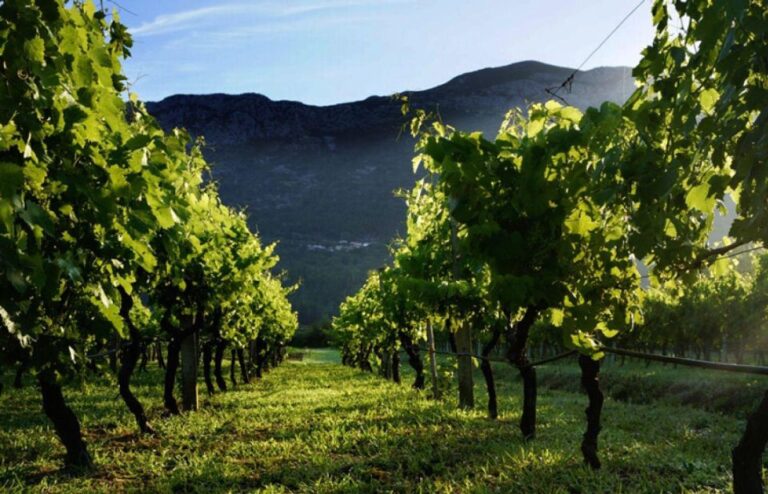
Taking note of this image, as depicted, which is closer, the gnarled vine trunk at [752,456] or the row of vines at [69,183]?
the row of vines at [69,183]

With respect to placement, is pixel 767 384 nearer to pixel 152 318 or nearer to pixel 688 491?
pixel 688 491

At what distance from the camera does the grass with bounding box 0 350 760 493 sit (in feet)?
25.1

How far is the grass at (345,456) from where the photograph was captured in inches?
301

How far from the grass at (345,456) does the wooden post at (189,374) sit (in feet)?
3.26

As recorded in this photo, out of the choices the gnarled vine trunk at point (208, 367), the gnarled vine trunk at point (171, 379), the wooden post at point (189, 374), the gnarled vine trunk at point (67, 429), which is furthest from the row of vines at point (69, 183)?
the gnarled vine trunk at point (208, 367)

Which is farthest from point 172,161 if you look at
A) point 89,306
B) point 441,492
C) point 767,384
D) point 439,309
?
point 767,384

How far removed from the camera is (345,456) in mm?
9469

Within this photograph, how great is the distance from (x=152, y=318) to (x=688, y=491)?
24152mm

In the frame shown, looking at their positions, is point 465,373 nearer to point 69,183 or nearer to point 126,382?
point 126,382

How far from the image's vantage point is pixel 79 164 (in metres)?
4.55

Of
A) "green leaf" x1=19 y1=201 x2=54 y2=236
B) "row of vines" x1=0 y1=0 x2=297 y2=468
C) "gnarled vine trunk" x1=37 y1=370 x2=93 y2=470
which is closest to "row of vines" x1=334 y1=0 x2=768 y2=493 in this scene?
"row of vines" x1=0 y1=0 x2=297 y2=468

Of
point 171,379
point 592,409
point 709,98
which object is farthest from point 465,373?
point 709,98

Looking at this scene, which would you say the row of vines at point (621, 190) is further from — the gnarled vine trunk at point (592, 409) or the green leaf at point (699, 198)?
the gnarled vine trunk at point (592, 409)

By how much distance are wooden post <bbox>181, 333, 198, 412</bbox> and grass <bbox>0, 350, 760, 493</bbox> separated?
994 millimetres
